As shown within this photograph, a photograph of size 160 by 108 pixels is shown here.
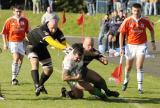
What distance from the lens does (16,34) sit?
53.4ft

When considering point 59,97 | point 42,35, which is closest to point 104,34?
point 59,97

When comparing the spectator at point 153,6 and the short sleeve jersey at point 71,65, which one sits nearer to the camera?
the short sleeve jersey at point 71,65

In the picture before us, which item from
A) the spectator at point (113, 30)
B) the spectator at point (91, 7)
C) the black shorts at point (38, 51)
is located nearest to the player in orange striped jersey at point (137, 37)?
the black shorts at point (38, 51)

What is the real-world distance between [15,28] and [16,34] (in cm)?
17

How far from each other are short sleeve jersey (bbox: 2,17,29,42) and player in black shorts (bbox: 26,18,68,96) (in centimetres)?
242

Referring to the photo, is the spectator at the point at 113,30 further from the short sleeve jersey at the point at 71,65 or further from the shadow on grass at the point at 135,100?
the short sleeve jersey at the point at 71,65

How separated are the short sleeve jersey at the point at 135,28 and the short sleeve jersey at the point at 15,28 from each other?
9.74 feet

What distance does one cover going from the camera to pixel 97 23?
42.8m

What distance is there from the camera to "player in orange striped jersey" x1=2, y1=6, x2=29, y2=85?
1612 cm

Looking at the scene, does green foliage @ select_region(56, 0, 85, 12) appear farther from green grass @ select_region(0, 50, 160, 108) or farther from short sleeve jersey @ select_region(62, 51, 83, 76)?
short sleeve jersey @ select_region(62, 51, 83, 76)

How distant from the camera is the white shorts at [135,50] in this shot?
47.6 feet

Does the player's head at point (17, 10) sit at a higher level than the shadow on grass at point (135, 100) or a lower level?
higher

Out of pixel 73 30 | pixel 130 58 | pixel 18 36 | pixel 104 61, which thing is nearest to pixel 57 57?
pixel 18 36

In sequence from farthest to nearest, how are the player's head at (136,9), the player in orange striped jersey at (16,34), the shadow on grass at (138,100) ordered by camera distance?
the player in orange striped jersey at (16,34) → the player's head at (136,9) → the shadow on grass at (138,100)
